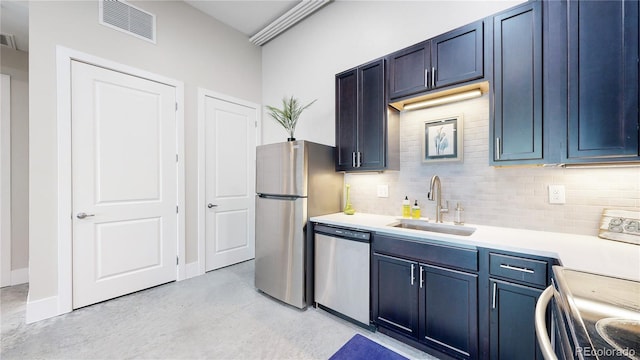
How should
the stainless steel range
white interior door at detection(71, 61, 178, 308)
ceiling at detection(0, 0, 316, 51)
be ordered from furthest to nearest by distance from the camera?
ceiling at detection(0, 0, 316, 51) → white interior door at detection(71, 61, 178, 308) → the stainless steel range

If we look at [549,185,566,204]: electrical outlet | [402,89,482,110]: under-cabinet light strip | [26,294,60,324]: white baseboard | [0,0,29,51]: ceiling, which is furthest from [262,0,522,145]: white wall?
[26,294,60,324]: white baseboard

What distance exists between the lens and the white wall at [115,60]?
2148mm

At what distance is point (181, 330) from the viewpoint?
2043 mm

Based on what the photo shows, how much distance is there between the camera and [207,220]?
3.31 metres

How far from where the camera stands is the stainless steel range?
0.52 m

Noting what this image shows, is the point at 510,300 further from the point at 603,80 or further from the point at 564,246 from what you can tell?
the point at 603,80

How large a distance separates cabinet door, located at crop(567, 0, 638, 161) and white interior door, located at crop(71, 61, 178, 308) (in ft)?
12.1

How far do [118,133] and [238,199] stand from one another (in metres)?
1.62

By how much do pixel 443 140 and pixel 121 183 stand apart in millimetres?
3319

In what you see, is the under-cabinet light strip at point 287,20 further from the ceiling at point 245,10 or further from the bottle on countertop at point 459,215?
the bottle on countertop at point 459,215

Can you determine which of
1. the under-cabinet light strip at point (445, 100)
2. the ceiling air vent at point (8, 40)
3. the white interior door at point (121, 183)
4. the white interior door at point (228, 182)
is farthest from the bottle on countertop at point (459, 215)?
the ceiling air vent at point (8, 40)

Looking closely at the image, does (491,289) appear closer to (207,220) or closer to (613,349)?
(613,349)

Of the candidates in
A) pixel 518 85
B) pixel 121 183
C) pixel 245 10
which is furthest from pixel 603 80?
pixel 121 183

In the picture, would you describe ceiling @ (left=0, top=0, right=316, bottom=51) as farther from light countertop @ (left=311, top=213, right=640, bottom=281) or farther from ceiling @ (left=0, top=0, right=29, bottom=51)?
light countertop @ (left=311, top=213, right=640, bottom=281)
